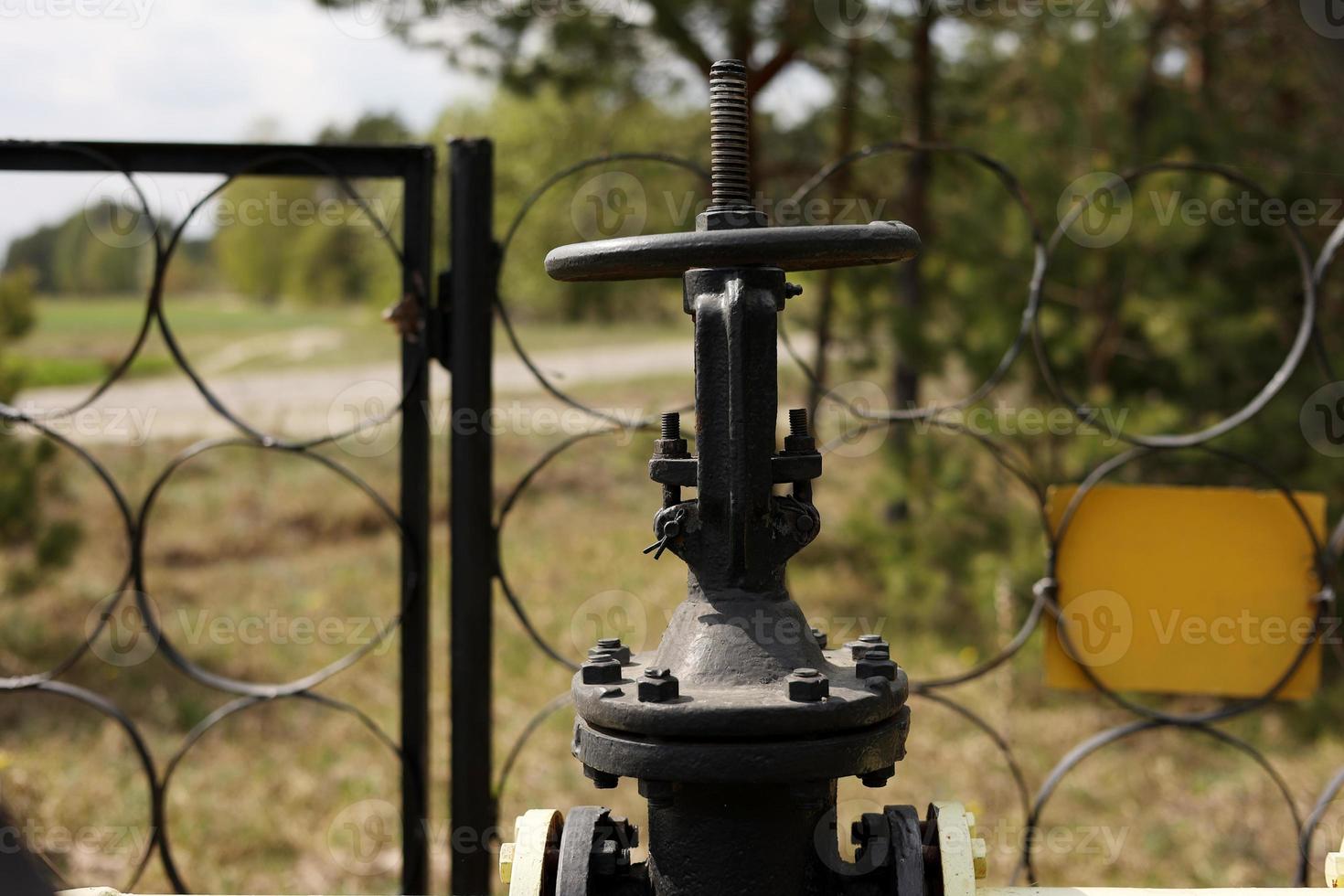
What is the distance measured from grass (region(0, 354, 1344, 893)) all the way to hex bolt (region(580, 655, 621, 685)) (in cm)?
173

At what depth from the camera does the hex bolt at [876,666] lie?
981mm

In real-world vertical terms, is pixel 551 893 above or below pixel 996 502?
below

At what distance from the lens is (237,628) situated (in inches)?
198

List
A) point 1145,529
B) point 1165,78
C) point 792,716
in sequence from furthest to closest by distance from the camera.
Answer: point 1165,78 → point 1145,529 → point 792,716

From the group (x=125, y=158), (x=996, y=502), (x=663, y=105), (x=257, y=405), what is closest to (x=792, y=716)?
(x=125, y=158)

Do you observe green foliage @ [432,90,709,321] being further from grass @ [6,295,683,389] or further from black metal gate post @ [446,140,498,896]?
black metal gate post @ [446,140,498,896]

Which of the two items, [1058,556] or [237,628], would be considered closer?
[1058,556]

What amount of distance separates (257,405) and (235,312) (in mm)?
6373

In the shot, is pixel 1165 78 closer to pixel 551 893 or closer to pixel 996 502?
pixel 996 502

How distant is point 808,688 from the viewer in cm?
90

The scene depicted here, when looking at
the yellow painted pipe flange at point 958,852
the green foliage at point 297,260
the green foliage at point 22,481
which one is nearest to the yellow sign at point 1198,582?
the yellow painted pipe flange at point 958,852

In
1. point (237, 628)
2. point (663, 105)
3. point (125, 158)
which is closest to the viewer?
point (125, 158)

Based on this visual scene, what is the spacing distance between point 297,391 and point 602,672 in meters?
8.89

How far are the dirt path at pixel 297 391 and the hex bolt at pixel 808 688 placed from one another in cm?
587
